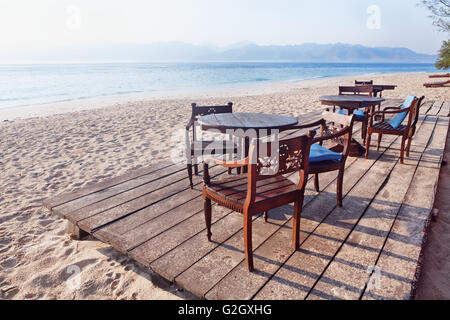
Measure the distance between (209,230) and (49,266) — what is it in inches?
56.7

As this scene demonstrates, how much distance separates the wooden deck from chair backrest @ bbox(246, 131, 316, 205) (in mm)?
533

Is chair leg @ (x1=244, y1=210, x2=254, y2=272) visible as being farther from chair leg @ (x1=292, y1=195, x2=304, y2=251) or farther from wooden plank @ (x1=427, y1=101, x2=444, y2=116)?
wooden plank @ (x1=427, y1=101, x2=444, y2=116)

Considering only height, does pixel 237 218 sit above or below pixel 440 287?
above

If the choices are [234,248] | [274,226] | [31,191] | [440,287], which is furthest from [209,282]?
[31,191]

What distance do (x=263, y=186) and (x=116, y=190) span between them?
182 centimetres

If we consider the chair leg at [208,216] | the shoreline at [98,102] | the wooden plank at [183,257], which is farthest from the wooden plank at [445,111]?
the shoreline at [98,102]

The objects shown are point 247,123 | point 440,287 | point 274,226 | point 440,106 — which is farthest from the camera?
point 440,106

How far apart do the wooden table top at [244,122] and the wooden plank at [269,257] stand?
820 millimetres

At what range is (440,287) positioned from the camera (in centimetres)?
198

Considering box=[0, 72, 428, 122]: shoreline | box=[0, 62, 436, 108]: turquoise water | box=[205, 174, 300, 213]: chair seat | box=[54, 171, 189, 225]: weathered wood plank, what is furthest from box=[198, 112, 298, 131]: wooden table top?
box=[0, 62, 436, 108]: turquoise water
